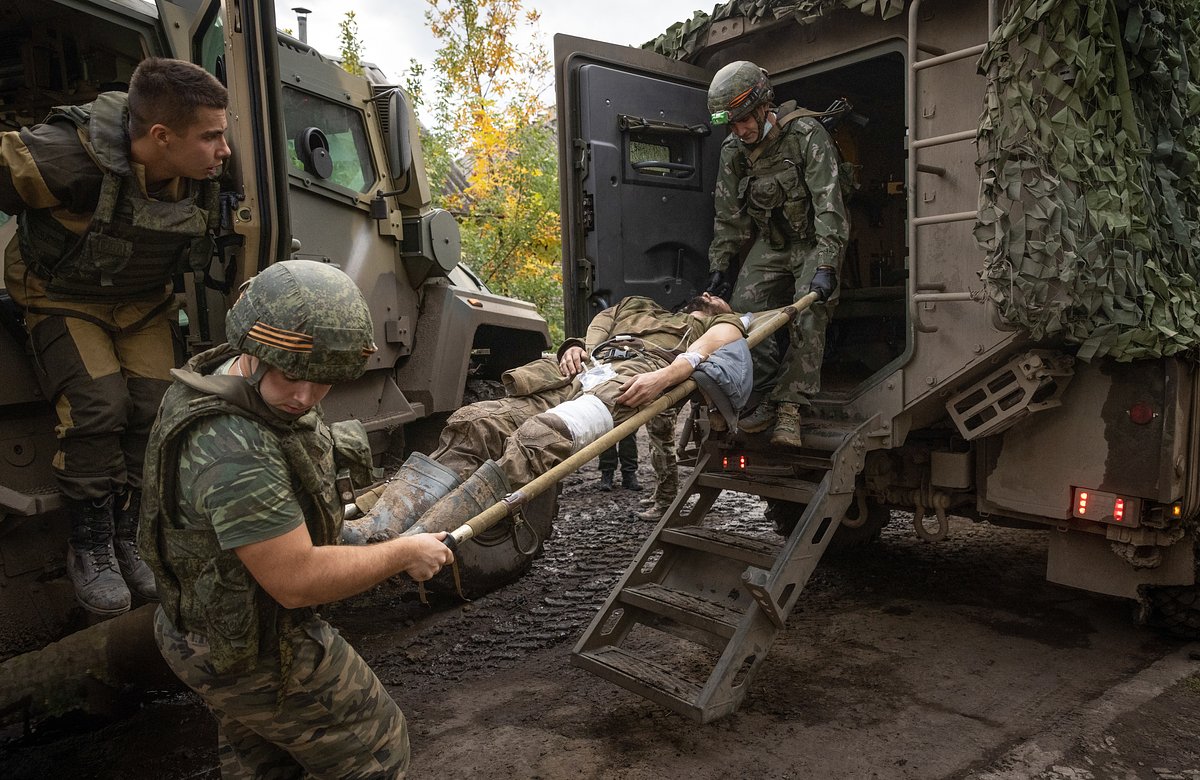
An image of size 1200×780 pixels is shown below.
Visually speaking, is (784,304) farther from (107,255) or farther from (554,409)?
(107,255)

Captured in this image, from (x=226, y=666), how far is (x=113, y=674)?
151 centimetres

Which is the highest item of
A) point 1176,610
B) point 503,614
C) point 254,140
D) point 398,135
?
point 398,135

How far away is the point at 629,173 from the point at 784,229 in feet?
2.84

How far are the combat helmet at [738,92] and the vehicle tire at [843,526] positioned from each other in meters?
2.19

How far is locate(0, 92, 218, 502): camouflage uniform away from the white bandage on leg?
4.84 ft

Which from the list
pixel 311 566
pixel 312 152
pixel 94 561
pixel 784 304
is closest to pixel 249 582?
pixel 311 566

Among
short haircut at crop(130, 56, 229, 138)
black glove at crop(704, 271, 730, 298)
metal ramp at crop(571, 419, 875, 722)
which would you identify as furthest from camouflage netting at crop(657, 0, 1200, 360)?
short haircut at crop(130, 56, 229, 138)

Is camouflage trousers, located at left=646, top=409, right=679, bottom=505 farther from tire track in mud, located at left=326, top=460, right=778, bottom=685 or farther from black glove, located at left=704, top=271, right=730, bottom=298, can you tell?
black glove, located at left=704, top=271, right=730, bottom=298

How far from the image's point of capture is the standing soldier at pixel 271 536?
5.99 feet

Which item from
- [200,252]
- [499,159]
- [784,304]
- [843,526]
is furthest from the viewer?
[499,159]

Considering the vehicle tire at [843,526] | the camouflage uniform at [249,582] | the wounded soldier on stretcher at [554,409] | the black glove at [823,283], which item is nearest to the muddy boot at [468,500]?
the wounded soldier on stretcher at [554,409]

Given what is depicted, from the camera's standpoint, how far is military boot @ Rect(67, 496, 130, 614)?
300 cm

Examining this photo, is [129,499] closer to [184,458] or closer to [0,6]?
[184,458]

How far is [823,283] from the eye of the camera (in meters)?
4.00
